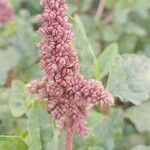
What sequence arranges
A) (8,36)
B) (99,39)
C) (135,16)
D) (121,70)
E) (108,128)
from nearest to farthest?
1. (121,70)
2. (108,128)
3. (8,36)
4. (99,39)
5. (135,16)

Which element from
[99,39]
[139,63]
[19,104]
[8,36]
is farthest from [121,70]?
[99,39]

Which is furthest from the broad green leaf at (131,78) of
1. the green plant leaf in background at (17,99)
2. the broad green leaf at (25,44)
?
the broad green leaf at (25,44)

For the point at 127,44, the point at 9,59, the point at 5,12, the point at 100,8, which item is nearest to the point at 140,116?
the point at 9,59

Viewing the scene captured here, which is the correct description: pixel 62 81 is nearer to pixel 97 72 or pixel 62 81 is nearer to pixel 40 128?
pixel 40 128

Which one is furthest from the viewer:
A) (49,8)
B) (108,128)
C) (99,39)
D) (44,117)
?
(99,39)

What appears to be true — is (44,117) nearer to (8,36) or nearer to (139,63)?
(139,63)

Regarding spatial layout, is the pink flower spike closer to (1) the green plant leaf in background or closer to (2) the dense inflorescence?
(2) the dense inflorescence

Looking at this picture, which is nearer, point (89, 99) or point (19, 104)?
point (89, 99)
